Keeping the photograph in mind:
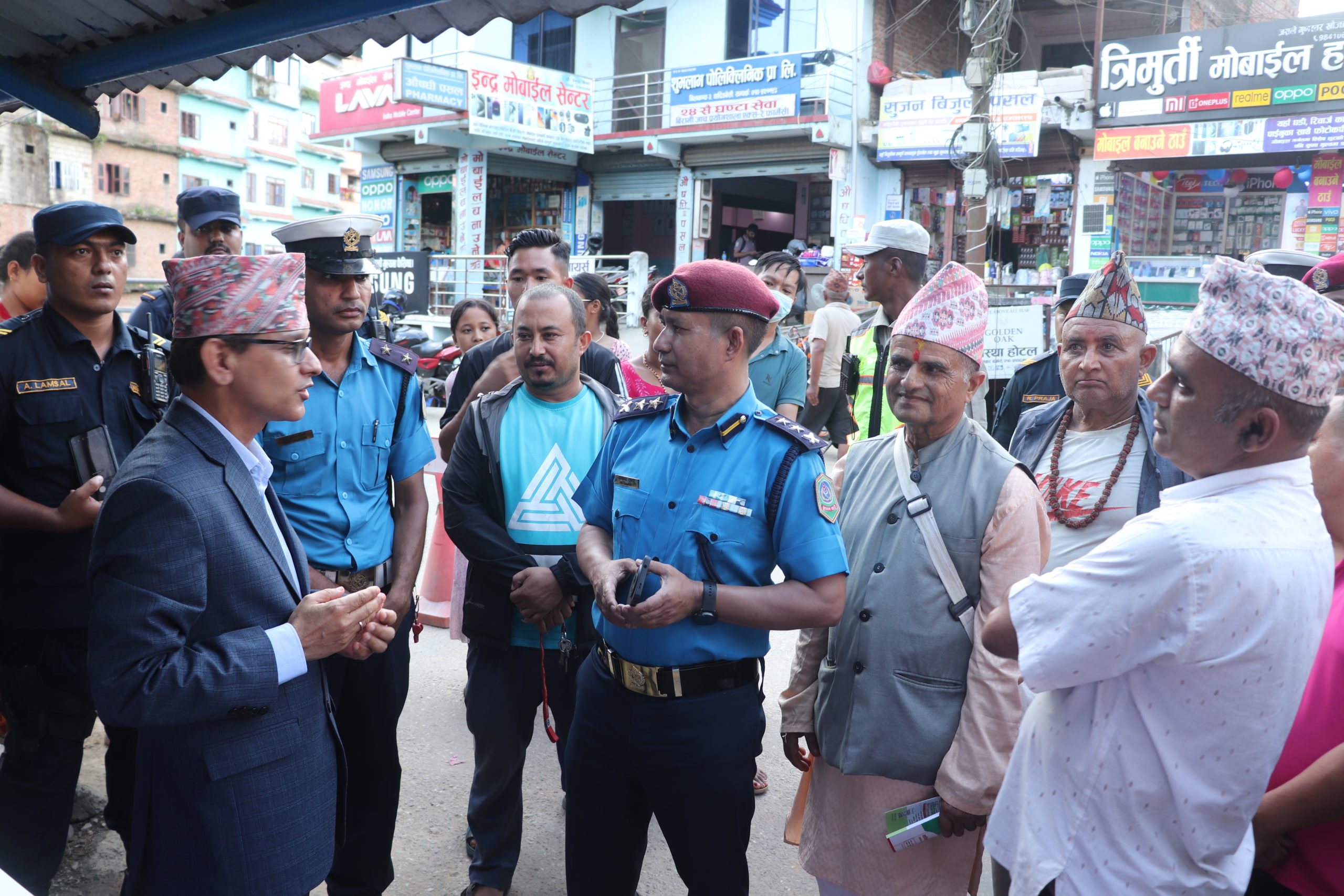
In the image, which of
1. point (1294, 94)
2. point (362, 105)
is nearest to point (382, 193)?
point (362, 105)

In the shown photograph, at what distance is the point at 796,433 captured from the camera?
2.37m

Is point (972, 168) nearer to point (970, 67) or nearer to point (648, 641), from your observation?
point (970, 67)

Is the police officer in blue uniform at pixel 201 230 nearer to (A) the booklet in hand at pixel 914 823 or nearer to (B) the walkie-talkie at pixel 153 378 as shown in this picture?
(B) the walkie-talkie at pixel 153 378

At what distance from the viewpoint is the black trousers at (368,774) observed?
2.95 metres

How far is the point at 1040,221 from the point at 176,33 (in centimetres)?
1585

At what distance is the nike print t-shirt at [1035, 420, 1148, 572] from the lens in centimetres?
296

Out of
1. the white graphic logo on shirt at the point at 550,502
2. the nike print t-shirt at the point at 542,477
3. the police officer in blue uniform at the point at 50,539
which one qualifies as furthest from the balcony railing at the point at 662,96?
the police officer in blue uniform at the point at 50,539

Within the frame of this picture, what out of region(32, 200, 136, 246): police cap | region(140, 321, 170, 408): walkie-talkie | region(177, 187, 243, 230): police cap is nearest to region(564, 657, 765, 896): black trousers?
region(140, 321, 170, 408): walkie-talkie

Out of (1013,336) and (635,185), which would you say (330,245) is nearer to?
(1013,336)

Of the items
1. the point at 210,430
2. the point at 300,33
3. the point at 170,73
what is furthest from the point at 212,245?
the point at 210,430

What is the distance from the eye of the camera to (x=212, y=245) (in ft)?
13.9

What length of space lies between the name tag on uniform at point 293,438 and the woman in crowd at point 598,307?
2049 millimetres

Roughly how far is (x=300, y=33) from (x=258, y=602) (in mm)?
1940

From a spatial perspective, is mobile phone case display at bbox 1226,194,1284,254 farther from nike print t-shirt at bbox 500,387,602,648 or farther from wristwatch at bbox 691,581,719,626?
wristwatch at bbox 691,581,719,626
